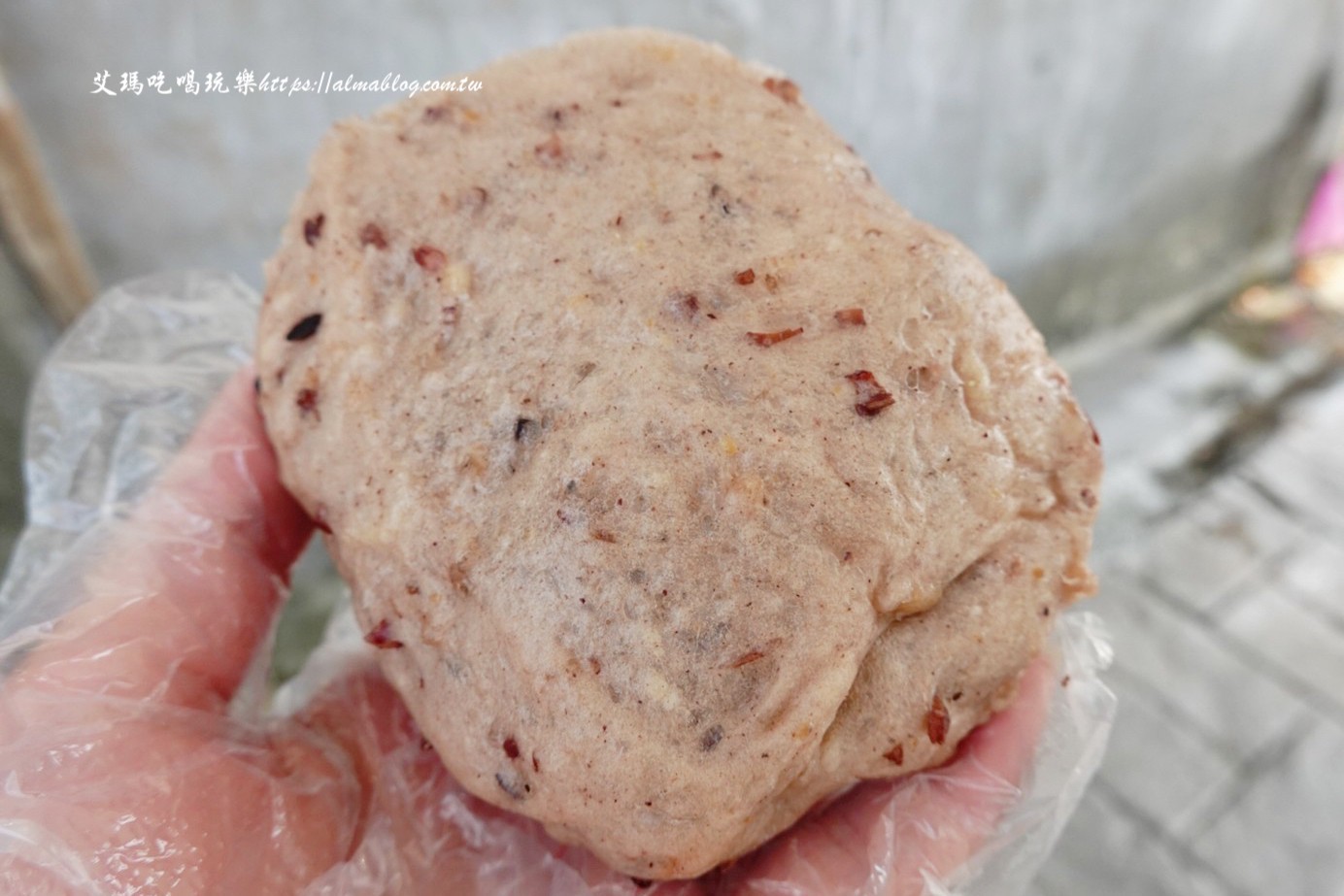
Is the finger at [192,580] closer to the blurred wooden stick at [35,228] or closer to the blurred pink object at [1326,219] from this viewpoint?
the blurred wooden stick at [35,228]

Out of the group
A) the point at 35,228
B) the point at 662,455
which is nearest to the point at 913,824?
the point at 662,455

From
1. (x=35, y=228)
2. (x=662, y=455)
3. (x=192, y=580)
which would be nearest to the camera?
(x=662, y=455)

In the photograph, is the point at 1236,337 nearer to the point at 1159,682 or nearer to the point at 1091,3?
the point at 1091,3

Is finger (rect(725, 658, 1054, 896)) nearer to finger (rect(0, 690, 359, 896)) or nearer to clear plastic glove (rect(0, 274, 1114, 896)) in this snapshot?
clear plastic glove (rect(0, 274, 1114, 896))

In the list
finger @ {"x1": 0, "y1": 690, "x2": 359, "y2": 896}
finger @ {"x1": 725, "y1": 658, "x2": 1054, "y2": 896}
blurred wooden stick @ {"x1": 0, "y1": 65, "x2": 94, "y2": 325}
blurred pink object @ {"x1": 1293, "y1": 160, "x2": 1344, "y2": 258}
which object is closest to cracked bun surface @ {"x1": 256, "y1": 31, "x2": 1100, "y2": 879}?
finger @ {"x1": 725, "y1": 658, "x2": 1054, "y2": 896}

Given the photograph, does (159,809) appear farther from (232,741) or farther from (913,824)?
(913,824)

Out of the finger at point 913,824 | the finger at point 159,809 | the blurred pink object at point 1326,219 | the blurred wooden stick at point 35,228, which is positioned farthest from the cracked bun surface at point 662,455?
the blurred pink object at point 1326,219

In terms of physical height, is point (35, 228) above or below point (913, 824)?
above
